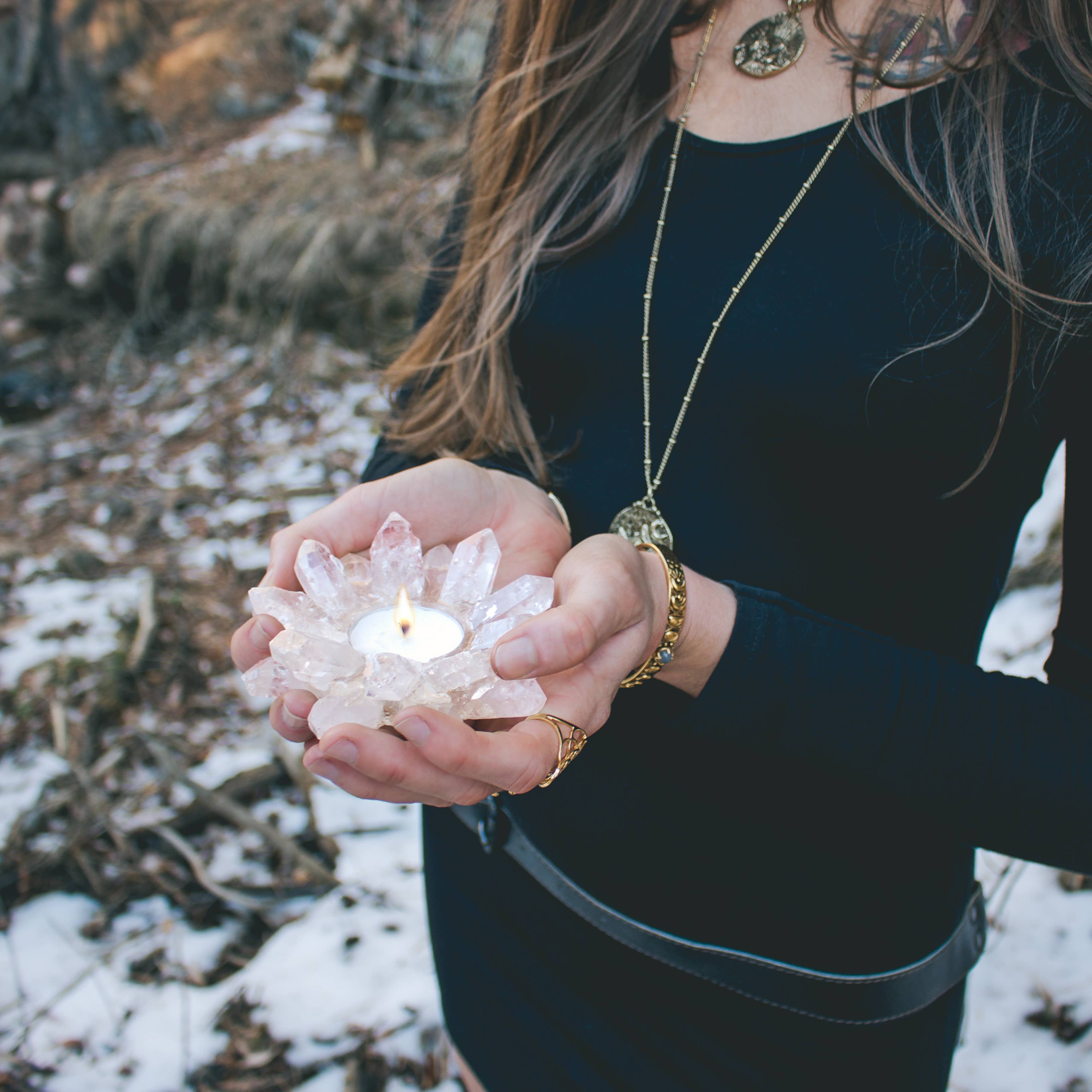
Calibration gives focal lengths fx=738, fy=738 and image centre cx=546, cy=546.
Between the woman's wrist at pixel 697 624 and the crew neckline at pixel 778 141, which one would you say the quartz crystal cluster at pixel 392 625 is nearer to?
the woman's wrist at pixel 697 624

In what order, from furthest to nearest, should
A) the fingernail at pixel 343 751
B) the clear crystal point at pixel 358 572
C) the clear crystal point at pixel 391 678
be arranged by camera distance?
the clear crystal point at pixel 358 572
the clear crystal point at pixel 391 678
the fingernail at pixel 343 751

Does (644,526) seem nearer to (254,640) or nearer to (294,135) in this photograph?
(254,640)

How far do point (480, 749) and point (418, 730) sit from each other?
6cm

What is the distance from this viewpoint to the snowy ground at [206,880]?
1.49m

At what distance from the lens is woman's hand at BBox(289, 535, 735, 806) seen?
0.63 meters

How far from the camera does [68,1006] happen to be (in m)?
1.58

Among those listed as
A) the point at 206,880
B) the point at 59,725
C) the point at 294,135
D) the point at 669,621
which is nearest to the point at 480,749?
the point at 669,621

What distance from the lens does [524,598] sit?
83cm

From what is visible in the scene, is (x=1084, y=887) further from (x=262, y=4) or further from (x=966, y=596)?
(x=262, y=4)

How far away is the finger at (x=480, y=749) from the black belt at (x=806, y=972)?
14.9 inches

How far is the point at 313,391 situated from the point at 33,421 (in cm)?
189

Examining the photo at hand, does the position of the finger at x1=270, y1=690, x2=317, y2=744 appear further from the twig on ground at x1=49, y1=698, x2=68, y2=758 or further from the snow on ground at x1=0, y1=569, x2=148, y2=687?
the snow on ground at x1=0, y1=569, x2=148, y2=687

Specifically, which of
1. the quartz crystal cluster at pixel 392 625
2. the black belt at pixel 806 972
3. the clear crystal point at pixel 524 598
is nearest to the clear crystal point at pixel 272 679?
the quartz crystal cluster at pixel 392 625

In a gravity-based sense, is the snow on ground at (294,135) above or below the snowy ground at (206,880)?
above
